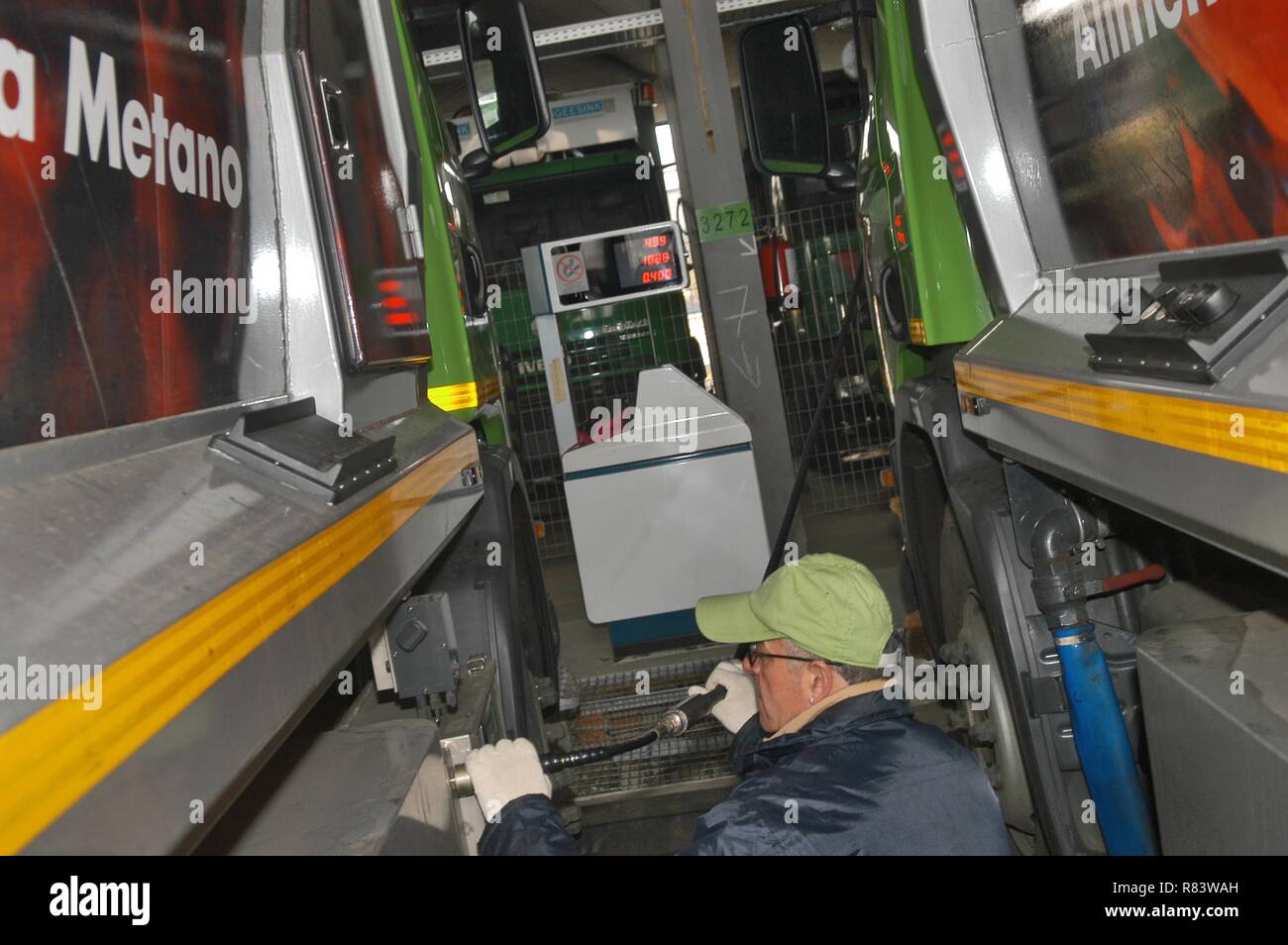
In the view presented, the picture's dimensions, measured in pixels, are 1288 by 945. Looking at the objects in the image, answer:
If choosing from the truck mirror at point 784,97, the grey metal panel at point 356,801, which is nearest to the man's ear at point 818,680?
the grey metal panel at point 356,801

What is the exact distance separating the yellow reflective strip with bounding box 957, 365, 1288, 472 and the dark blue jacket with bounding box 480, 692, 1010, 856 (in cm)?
59

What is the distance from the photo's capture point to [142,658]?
85cm

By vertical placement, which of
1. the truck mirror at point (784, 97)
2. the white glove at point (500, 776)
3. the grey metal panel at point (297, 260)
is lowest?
the white glove at point (500, 776)

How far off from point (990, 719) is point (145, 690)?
248 cm

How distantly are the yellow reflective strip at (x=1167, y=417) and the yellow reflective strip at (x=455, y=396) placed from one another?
1.64m

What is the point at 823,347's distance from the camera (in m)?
9.08

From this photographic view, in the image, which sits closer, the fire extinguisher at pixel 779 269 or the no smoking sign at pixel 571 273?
the no smoking sign at pixel 571 273

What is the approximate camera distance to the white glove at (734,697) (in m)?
2.40

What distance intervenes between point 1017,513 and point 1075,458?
722 mm

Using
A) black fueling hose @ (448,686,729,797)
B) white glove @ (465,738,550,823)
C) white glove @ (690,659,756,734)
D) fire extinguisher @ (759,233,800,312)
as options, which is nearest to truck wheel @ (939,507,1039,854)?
white glove @ (690,659,756,734)

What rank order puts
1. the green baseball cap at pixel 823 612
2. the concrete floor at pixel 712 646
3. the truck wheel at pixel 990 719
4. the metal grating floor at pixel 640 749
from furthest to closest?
the concrete floor at pixel 712 646 < the metal grating floor at pixel 640 749 < the truck wheel at pixel 990 719 < the green baseball cap at pixel 823 612

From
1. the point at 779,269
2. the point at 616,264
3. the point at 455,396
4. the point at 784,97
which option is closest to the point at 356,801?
the point at 455,396

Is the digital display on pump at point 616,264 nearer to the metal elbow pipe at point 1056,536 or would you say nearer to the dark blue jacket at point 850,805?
the metal elbow pipe at point 1056,536
